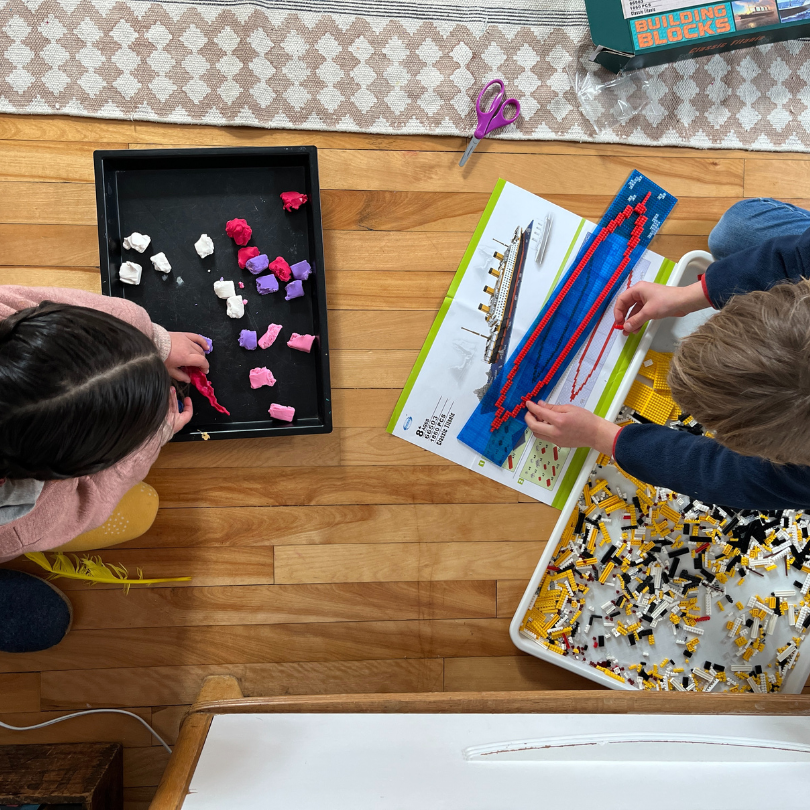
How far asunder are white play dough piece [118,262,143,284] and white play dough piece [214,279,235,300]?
12 cm

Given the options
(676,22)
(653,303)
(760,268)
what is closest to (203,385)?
(653,303)

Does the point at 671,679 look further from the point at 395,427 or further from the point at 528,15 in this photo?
the point at 528,15

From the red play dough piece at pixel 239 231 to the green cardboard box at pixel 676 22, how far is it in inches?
26.4

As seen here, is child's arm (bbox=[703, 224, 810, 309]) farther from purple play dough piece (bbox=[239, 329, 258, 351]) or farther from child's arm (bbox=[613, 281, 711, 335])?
purple play dough piece (bbox=[239, 329, 258, 351])

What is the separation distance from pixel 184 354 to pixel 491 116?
0.66 metres

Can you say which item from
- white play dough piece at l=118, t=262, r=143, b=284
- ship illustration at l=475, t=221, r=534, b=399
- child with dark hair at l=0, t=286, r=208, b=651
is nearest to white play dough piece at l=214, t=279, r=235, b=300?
white play dough piece at l=118, t=262, r=143, b=284

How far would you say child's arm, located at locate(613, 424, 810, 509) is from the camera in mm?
810

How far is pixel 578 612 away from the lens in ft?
3.42

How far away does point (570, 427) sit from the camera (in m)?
1.00

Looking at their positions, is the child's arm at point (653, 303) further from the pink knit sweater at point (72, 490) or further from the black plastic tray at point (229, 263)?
the pink knit sweater at point (72, 490)

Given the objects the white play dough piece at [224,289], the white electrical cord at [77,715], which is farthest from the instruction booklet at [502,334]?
the white electrical cord at [77,715]

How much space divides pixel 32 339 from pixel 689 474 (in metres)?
0.85

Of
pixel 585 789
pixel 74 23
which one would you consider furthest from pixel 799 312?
pixel 74 23

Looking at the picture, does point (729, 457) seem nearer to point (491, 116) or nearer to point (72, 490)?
point (491, 116)
